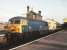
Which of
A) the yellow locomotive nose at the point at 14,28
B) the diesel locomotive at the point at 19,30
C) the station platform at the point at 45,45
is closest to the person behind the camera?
the station platform at the point at 45,45

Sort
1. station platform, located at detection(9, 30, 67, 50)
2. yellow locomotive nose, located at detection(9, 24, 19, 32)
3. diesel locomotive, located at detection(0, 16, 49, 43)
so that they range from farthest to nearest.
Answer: yellow locomotive nose, located at detection(9, 24, 19, 32) < diesel locomotive, located at detection(0, 16, 49, 43) < station platform, located at detection(9, 30, 67, 50)

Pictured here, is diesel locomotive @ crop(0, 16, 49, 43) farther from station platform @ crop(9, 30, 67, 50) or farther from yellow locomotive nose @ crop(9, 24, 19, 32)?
station platform @ crop(9, 30, 67, 50)

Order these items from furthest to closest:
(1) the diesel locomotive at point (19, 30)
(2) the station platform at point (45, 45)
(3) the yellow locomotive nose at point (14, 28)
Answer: (3) the yellow locomotive nose at point (14, 28) < (1) the diesel locomotive at point (19, 30) < (2) the station platform at point (45, 45)

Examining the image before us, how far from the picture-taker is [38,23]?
3158 cm

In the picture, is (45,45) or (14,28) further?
(14,28)

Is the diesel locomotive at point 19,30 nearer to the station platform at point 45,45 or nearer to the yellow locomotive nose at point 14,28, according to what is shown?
the yellow locomotive nose at point 14,28

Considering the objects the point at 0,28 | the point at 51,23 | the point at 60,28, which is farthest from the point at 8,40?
the point at 60,28

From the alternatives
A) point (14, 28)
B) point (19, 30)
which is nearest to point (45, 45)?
point (19, 30)

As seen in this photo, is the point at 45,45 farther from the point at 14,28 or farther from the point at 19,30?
the point at 14,28

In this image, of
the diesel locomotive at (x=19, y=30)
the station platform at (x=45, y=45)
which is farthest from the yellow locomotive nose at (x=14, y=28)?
the station platform at (x=45, y=45)

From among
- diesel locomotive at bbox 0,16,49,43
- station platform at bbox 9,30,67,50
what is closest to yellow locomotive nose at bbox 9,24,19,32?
diesel locomotive at bbox 0,16,49,43

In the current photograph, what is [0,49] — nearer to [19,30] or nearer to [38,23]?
[19,30]

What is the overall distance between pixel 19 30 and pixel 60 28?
18.7 metres

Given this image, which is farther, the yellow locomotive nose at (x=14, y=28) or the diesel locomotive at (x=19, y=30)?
the yellow locomotive nose at (x=14, y=28)
